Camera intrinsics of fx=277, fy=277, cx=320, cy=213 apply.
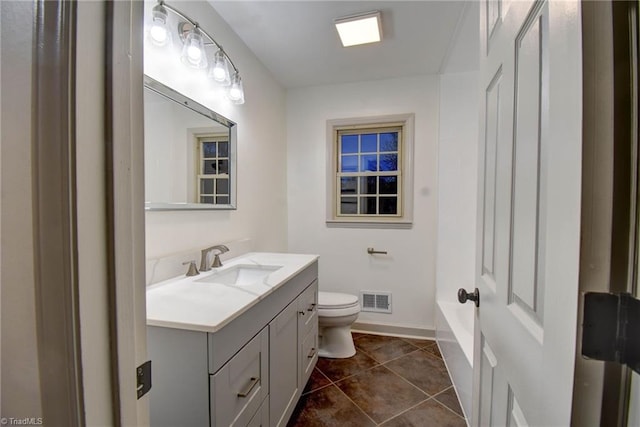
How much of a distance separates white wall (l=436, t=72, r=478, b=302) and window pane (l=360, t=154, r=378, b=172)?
586 mm

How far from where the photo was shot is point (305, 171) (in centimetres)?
284

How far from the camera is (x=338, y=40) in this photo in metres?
2.04

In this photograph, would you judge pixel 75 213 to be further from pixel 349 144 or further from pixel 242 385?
pixel 349 144

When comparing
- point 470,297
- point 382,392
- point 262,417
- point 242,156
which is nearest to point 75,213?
point 470,297

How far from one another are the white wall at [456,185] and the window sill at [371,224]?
31cm

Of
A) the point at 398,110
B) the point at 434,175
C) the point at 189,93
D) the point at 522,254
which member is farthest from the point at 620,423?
the point at 398,110

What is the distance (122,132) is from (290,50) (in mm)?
2085

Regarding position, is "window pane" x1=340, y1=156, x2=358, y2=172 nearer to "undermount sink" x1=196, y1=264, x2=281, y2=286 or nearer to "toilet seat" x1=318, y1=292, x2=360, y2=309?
"toilet seat" x1=318, y1=292, x2=360, y2=309

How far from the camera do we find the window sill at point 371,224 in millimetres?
2619

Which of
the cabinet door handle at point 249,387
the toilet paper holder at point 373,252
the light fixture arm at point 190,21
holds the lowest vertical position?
the cabinet door handle at point 249,387

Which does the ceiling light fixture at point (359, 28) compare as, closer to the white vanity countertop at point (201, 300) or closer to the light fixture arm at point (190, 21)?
the light fixture arm at point (190, 21)

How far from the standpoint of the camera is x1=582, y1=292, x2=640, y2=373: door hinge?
13.4 inches

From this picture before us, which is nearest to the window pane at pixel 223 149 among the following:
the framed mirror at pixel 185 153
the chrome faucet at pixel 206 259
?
the framed mirror at pixel 185 153

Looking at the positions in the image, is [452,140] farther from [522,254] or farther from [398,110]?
[522,254]
